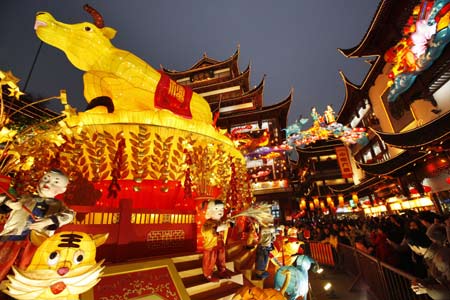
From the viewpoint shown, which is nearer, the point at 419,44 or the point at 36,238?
the point at 36,238

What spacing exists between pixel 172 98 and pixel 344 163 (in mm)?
18278

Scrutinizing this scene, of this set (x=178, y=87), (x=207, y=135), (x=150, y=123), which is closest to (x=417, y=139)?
(x=207, y=135)

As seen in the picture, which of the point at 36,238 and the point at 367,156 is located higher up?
the point at 367,156

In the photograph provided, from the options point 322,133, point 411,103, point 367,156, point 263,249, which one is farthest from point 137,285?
point 367,156

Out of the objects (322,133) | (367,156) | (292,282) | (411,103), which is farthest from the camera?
(322,133)

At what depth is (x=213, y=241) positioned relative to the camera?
3148mm

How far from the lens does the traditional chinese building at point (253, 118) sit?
65.2 ft

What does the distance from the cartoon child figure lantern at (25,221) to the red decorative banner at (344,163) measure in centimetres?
2028

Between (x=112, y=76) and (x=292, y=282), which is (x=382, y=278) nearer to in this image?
(x=292, y=282)

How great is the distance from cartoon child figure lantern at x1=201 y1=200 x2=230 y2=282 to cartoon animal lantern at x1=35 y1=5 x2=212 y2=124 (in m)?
2.87

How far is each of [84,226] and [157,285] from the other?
157 cm

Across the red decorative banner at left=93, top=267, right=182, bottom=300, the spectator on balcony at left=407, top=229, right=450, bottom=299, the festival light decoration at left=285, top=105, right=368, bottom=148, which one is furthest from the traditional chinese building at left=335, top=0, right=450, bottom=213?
the red decorative banner at left=93, top=267, right=182, bottom=300

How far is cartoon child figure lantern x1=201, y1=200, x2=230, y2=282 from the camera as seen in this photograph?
3.09 m

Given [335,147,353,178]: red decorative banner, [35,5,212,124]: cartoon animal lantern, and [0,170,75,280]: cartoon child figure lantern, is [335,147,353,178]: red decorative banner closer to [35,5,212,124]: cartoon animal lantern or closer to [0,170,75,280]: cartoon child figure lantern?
[35,5,212,124]: cartoon animal lantern
